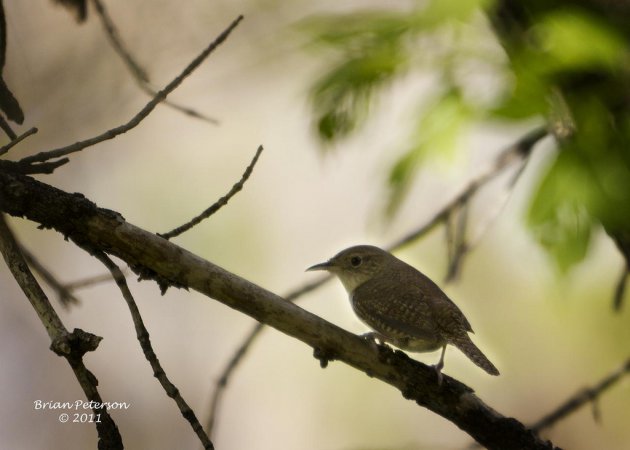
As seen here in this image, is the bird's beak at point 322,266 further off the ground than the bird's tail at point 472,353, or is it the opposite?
the bird's beak at point 322,266

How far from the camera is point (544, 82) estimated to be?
1938 mm

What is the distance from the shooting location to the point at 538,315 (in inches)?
257

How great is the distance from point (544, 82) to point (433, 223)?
168 centimetres

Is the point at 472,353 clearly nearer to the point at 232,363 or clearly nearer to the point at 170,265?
the point at 232,363

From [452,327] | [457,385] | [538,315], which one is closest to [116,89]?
[452,327]

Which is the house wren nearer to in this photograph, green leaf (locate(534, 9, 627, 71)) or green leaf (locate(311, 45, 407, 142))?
green leaf (locate(311, 45, 407, 142))

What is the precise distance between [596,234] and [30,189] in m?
1.41

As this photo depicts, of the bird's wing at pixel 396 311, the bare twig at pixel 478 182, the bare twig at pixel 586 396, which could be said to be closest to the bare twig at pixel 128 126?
the bare twig at pixel 478 182

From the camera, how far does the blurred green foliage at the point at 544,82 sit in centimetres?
191

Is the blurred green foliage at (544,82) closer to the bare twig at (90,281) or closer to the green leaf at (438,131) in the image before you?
the green leaf at (438,131)

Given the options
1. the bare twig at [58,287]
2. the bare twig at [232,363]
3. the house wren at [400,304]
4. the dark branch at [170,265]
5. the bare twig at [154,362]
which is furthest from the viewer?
the house wren at [400,304]

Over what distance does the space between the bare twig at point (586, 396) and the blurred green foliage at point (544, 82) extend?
1.54m

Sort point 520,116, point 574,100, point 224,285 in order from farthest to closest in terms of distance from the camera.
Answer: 1. point 224,285
2. point 574,100
3. point 520,116

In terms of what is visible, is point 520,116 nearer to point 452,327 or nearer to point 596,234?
point 596,234
